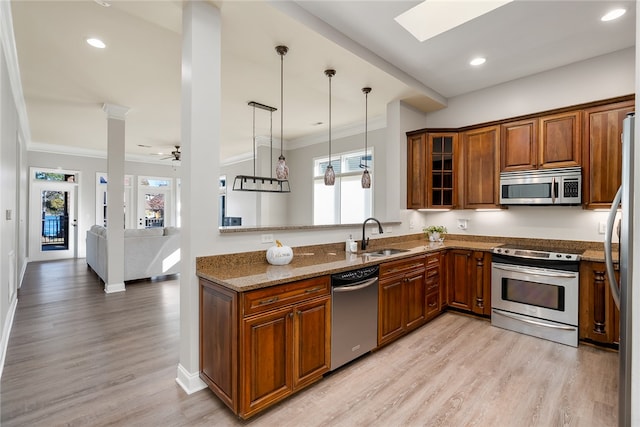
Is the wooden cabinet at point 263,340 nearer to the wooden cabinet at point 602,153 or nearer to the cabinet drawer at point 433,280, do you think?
the cabinet drawer at point 433,280

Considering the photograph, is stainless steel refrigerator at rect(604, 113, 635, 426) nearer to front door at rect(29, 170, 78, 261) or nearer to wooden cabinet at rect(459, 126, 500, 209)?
wooden cabinet at rect(459, 126, 500, 209)

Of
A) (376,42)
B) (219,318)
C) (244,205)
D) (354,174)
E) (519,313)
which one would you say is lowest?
(519,313)

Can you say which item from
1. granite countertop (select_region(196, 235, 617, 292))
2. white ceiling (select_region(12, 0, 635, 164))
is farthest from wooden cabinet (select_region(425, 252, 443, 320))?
white ceiling (select_region(12, 0, 635, 164))

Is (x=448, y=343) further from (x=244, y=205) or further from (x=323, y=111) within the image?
(x=244, y=205)

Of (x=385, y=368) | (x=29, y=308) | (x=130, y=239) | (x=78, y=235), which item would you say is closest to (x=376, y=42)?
(x=385, y=368)

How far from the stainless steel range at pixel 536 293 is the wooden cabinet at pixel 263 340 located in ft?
7.52

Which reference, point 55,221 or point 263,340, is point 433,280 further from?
point 55,221

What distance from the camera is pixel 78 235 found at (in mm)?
8312

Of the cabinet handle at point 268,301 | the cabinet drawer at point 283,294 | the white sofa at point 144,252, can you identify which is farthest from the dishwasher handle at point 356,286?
the white sofa at point 144,252

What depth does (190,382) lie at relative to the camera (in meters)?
2.22

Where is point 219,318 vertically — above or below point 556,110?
below

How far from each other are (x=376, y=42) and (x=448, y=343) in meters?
3.18

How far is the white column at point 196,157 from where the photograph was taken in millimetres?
2211

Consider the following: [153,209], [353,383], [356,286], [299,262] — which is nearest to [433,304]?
[356,286]
